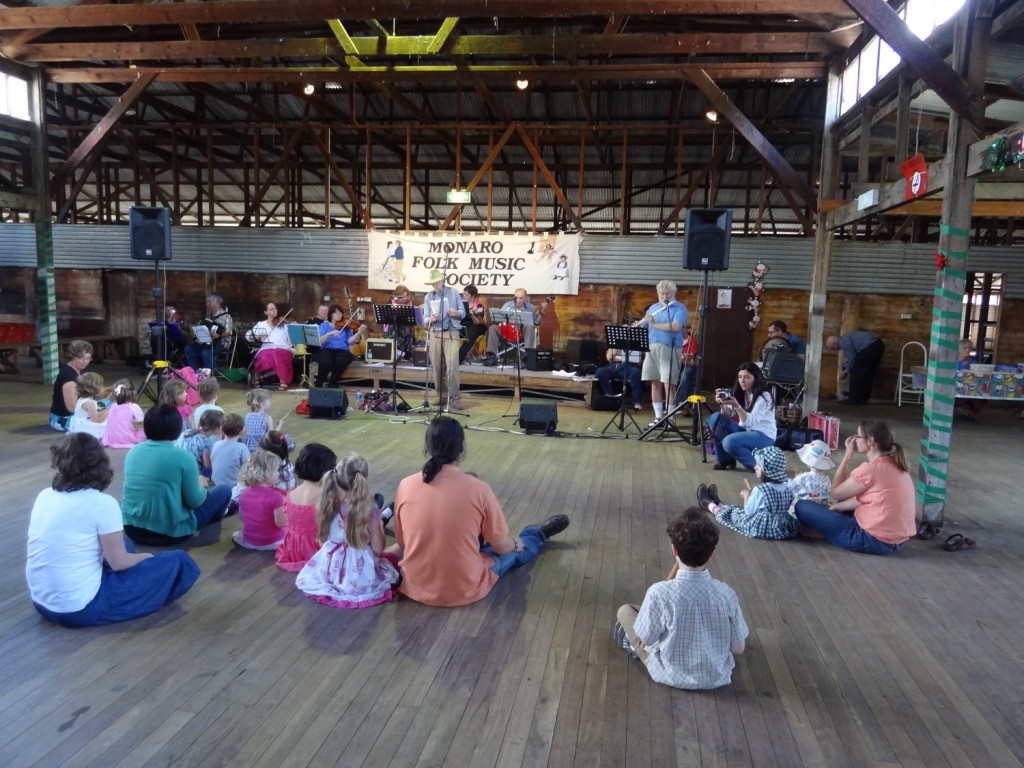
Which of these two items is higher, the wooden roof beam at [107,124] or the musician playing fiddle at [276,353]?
the wooden roof beam at [107,124]

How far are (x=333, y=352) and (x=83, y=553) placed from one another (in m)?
7.38

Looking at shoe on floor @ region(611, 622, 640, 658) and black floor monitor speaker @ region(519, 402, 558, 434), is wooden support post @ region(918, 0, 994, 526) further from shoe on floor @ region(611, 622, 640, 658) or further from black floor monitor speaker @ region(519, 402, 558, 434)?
black floor monitor speaker @ region(519, 402, 558, 434)

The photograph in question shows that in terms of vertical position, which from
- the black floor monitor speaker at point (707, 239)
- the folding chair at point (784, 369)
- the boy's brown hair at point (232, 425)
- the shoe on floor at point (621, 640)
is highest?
the black floor monitor speaker at point (707, 239)

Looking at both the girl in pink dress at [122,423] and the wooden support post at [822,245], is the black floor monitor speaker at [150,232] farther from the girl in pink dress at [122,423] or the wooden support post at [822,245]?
the wooden support post at [822,245]

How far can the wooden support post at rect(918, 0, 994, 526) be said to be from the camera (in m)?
4.56

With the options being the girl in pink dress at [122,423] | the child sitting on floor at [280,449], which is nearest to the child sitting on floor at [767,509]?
the child sitting on floor at [280,449]

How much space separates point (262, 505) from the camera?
408 centimetres

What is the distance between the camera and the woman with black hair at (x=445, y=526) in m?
→ 3.27

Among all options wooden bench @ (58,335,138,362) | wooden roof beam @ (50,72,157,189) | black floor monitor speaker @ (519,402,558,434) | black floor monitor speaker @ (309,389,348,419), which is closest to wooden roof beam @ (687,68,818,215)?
black floor monitor speaker @ (519,402,558,434)

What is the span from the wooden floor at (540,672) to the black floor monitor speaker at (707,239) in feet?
11.0

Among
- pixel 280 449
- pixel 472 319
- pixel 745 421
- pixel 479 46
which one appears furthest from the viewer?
pixel 472 319

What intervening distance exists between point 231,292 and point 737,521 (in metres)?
10.4

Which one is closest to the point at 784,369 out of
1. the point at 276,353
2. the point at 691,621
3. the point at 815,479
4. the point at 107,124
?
the point at 815,479

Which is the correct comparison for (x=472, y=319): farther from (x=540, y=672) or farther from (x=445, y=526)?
(x=540, y=672)
